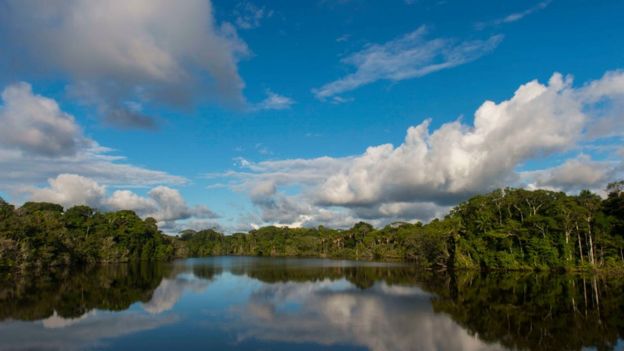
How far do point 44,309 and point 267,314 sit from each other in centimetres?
1606

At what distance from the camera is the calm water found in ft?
68.3

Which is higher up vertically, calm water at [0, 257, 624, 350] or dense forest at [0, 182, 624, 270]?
dense forest at [0, 182, 624, 270]

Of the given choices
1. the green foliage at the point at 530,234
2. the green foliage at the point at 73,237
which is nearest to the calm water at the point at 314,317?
the green foliage at the point at 530,234

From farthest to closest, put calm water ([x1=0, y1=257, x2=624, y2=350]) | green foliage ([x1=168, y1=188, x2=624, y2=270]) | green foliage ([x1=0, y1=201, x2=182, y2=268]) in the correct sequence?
green foliage ([x1=0, y1=201, x2=182, y2=268]) < green foliage ([x1=168, y1=188, x2=624, y2=270]) < calm water ([x1=0, y1=257, x2=624, y2=350])

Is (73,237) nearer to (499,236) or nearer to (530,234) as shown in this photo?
(499,236)

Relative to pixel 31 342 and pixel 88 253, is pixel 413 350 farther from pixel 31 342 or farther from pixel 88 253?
pixel 88 253

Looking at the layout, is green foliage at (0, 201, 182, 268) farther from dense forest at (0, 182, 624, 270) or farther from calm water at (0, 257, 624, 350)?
calm water at (0, 257, 624, 350)

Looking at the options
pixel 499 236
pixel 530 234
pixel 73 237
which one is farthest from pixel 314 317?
pixel 73 237

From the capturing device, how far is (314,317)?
2739cm

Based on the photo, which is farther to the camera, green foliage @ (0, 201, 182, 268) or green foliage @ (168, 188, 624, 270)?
green foliage @ (0, 201, 182, 268)

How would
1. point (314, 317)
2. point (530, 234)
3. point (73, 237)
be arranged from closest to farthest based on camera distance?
point (314, 317)
point (530, 234)
point (73, 237)

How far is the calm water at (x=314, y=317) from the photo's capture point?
20812 mm

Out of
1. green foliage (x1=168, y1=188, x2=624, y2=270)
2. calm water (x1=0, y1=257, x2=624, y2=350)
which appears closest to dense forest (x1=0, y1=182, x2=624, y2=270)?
green foliage (x1=168, y1=188, x2=624, y2=270)

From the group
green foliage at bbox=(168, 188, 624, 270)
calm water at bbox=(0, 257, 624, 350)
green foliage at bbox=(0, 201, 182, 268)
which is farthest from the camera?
green foliage at bbox=(0, 201, 182, 268)
